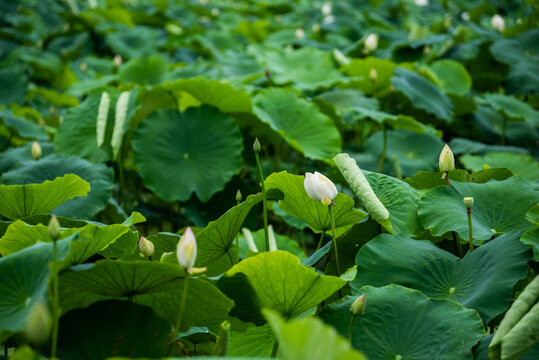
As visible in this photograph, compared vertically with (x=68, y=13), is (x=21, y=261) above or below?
above

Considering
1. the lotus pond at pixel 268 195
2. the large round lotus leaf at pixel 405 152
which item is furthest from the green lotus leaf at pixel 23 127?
the large round lotus leaf at pixel 405 152

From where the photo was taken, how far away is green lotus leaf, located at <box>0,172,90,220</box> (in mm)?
1118

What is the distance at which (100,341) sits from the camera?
78cm

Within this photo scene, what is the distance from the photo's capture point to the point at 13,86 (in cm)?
281

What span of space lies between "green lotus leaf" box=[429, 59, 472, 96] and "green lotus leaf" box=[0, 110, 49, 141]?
1738 millimetres

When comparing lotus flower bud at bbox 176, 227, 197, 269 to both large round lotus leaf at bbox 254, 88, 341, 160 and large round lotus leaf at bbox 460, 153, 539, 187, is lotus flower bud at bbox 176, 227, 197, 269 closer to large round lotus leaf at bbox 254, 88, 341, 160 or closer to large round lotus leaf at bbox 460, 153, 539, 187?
large round lotus leaf at bbox 254, 88, 341, 160

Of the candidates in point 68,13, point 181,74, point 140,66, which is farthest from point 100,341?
point 68,13

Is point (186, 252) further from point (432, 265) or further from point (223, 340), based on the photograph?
point (432, 265)

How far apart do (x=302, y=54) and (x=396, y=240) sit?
200 centimetres

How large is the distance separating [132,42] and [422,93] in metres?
2.27

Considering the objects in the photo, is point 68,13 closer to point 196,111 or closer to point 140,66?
point 140,66

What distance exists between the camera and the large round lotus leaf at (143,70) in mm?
2736

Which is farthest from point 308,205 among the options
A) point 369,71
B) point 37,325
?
point 369,71

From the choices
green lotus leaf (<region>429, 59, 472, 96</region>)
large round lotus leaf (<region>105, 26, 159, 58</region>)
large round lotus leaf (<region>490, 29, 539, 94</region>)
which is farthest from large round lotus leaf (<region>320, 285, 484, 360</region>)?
large round lotus leaf (<region>105, 26, 159, 58</region>)
